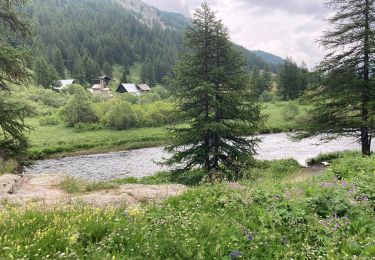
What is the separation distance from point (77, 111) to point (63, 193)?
2060 inches

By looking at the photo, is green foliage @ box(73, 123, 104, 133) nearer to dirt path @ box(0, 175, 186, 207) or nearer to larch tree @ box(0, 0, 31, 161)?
larch tree @ box(0, 0, 31, 161)

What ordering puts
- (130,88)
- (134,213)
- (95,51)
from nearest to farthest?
1. (134,213)
2. (130,88)
3. (95,51)

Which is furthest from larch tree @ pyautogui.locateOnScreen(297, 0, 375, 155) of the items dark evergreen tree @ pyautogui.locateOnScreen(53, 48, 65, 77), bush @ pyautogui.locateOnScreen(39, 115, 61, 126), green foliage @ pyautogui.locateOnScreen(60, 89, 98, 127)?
dark evergreen tree @ pyautogui.locateOnScreen(53, 48, 65, 77)

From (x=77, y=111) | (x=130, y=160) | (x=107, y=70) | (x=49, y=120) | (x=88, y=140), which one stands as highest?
(x=107, y=70)

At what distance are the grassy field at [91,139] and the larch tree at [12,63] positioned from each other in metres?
26.9

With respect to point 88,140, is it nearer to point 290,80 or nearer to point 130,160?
point 130,160

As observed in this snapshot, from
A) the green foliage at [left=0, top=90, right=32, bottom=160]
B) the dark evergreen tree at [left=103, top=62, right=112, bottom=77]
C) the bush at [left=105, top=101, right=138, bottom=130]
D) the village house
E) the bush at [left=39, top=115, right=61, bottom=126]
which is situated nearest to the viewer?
the green foliage at [left=0, top=90, right=32, bottom=160]

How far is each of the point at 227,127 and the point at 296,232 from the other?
14569 mm

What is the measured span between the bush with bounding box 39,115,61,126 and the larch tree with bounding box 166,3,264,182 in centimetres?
4896

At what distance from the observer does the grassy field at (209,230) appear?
15.5ft

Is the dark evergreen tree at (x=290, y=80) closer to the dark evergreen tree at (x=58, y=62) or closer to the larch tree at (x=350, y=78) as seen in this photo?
the larch tree at (x=350, y=78)

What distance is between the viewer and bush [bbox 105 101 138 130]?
58.8 m

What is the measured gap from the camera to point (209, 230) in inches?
218

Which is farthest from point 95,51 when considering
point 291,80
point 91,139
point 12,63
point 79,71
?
point 12,63
